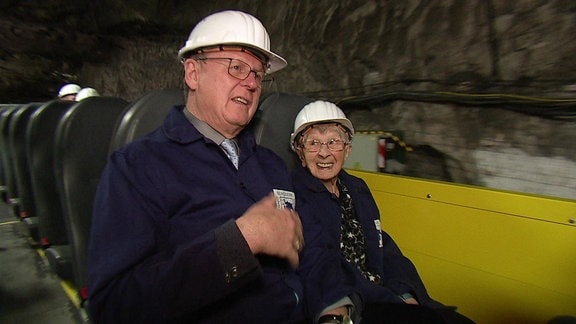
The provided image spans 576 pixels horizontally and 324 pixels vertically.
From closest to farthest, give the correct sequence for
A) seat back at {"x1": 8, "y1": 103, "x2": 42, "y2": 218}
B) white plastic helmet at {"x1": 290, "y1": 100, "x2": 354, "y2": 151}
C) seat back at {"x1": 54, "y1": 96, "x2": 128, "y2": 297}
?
seat back at {"x1": 54, "y1": 96, "x2": 128, "y2": 297}, white plastic helmet at {"x1": 290, "y1": 100, "x2": 354, "y2": 151}, seat back at {"x1": 8, "y1": 103, "x2": 42, "y2": 218}

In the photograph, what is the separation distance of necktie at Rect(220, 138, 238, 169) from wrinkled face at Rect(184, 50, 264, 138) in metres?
0.03

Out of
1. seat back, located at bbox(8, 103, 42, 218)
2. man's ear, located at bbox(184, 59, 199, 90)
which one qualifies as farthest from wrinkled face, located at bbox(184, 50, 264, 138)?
seat back, located at bbox(8, 103, 42, 218)

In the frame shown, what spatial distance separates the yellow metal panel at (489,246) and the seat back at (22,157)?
2183mm

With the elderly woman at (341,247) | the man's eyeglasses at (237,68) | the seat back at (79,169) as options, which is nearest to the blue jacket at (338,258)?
the elderly woman at (341,247)

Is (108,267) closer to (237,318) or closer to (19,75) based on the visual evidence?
(237,318)

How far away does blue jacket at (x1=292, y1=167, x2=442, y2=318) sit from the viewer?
3.76ft

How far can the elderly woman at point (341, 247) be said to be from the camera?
3.69ft

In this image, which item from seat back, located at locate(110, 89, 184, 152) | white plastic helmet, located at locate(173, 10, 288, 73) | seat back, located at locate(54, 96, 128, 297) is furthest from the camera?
seat back, located at locate(54, 96, 128, 297)

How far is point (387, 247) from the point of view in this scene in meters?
1.59

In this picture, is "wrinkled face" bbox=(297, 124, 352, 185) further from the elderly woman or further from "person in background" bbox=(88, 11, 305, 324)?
"person in background" bbox=(88, 11, 305, 324)

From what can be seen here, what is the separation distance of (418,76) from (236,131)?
2010 millimetres

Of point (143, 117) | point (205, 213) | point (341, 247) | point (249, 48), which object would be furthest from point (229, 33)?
point (341, 247)

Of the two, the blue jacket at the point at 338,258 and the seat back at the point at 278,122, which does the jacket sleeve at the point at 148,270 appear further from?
the seat back at the point at 278,122

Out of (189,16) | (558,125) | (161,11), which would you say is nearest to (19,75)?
(161,11)
